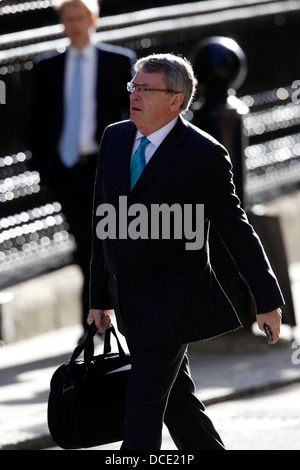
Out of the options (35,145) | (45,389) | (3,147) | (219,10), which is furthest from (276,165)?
(45,389)

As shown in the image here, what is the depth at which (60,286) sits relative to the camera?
9367 mm

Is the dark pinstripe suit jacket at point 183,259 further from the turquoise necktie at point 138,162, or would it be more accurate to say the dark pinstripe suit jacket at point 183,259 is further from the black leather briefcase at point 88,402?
the black leather briefcase at point 88,402

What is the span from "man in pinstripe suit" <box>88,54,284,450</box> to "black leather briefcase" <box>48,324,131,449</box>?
18 centimetres

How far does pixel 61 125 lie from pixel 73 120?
0.26 ft

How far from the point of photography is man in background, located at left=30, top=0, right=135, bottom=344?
28.0 feet

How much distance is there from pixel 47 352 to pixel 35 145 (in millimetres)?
1236

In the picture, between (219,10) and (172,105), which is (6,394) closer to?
(172,105)

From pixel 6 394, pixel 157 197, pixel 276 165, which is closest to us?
pixel 157 197

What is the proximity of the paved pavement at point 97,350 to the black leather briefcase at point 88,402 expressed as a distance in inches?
51.3

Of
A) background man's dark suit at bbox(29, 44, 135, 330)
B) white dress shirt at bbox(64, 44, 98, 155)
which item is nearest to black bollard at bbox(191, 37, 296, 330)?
background man's dark suit at bbox(29, 44, 135, 330)

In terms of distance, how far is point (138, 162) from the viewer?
17.2 ft

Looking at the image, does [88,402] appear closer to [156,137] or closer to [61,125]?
[156,137]

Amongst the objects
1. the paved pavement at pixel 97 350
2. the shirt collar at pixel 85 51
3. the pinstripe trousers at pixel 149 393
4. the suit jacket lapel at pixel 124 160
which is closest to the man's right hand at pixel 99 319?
the pinstripe trousers at pixel 149 393

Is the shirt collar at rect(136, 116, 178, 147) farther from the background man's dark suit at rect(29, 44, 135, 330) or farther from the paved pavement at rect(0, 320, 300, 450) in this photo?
the background man's dark suit at rect(29, 44, 135, 330)
